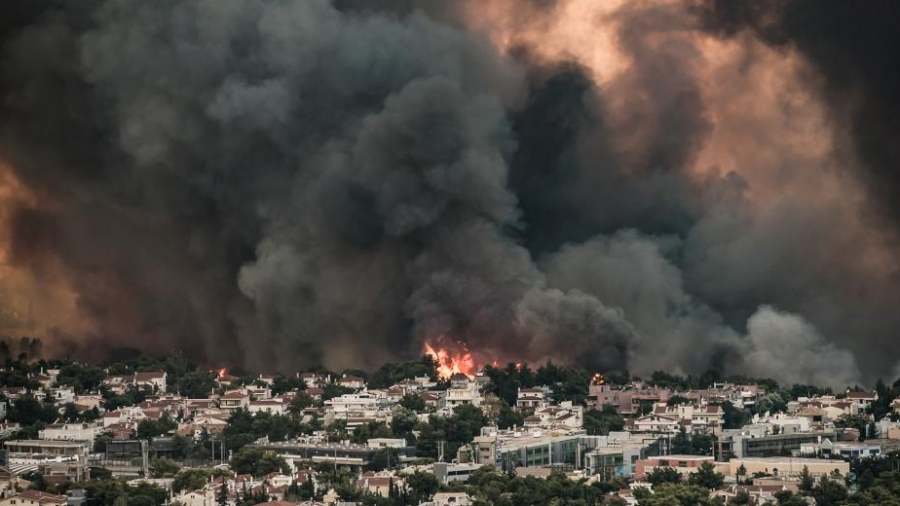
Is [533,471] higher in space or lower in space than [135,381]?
lower

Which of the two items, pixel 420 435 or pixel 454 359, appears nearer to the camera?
pixel 420 435

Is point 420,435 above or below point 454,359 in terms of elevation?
below

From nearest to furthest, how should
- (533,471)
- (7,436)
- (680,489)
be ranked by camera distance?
(680,489)
(533,471)
(7,436)

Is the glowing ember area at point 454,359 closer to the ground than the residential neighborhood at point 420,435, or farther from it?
farther from it

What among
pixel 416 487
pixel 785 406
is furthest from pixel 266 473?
pixel 785 406

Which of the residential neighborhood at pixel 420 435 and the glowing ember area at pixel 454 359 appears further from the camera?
the glowing ember area at pixel 454 359

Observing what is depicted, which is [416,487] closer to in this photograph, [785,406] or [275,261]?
[785,406]

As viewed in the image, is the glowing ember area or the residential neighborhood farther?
the glowing ember area

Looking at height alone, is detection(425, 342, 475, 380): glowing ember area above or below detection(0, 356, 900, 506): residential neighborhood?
Answer: above
